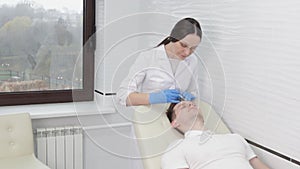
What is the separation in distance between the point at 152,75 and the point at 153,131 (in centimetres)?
28

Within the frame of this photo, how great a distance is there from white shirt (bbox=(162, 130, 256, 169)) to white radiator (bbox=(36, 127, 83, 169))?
2.93 ft

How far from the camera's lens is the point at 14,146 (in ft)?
7.36

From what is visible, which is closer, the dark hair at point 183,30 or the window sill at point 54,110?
the dark hair at point 183,30

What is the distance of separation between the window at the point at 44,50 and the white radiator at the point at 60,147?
25cm

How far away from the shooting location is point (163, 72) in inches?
75.2

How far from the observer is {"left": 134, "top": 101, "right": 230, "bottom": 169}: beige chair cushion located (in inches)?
71.8

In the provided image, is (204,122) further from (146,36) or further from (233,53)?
(146,36)

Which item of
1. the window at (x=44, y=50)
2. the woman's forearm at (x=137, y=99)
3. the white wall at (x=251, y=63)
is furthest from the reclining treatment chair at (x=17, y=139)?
the woman's forearm at (x=137, y=99)

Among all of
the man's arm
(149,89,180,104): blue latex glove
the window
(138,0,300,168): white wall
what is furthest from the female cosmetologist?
the window

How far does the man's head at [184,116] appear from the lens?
1891 millimetres

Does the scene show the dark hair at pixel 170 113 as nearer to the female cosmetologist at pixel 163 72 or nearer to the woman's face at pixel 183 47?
the female cosmetologist at pixel 163 72

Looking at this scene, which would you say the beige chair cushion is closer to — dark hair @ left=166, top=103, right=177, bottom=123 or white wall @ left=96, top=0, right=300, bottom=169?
dark hair @ left=166, top=103, right=177, bottom=123

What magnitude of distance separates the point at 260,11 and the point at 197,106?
0.57 m

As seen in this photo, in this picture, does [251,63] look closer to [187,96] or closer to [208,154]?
[187,96]
